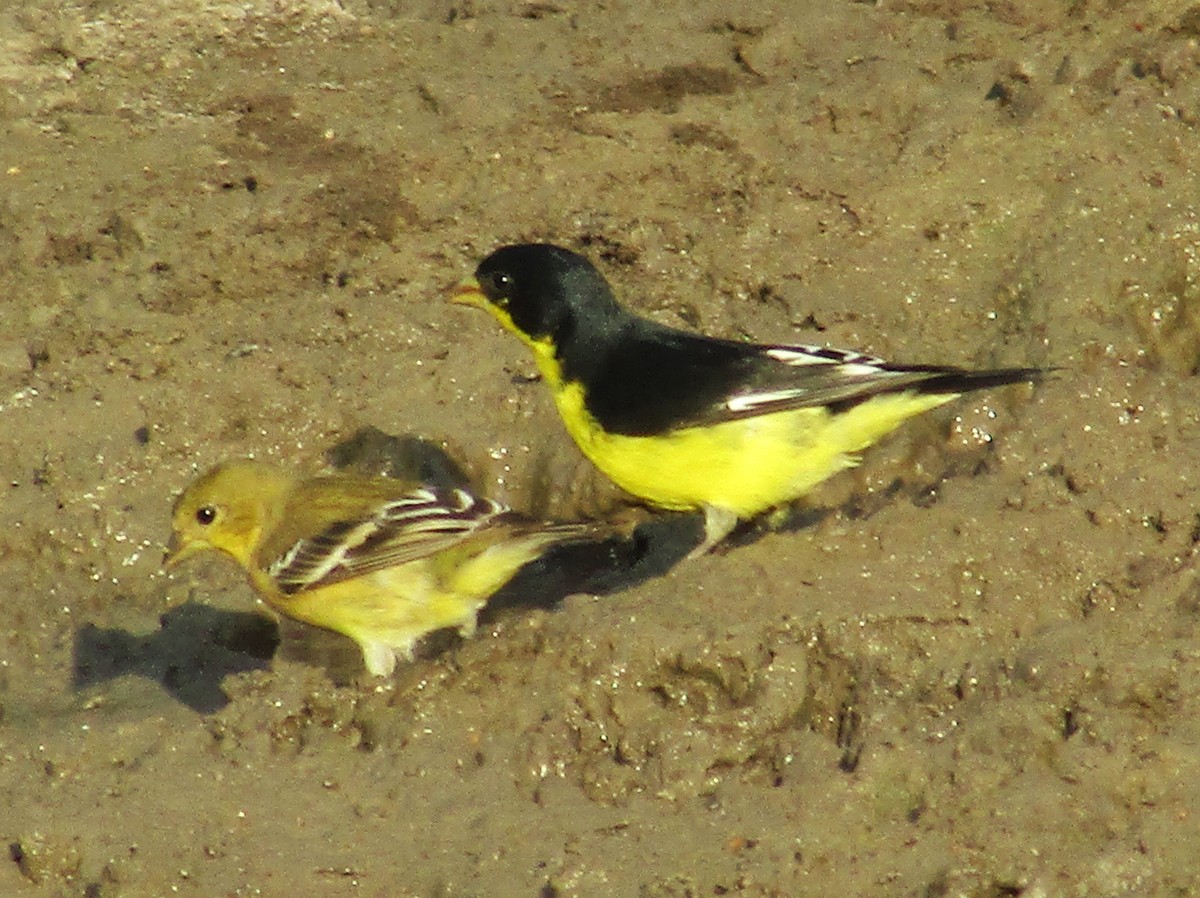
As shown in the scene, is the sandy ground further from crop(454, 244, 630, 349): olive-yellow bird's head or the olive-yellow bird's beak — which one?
crop(454, 244, 630, 349): olive-yellow bird's head

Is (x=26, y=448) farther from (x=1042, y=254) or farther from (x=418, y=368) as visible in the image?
(x=1042, y=254)

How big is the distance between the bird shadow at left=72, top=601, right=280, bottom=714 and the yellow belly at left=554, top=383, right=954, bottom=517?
167 cm

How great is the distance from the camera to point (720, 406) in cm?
747

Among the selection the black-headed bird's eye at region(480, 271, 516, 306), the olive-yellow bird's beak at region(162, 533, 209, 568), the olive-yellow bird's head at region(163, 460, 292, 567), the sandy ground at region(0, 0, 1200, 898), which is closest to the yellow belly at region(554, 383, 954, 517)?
the sandy ground at region(0, 0, 1200, 898)

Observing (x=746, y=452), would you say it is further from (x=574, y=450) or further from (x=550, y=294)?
(x=574, y=450)

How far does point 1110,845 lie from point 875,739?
872mm

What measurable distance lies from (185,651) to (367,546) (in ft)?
3.16

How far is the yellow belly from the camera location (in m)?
7.52

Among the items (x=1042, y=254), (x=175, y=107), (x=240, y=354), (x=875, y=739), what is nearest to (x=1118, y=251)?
(x=1042, y=254)

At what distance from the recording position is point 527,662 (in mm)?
7023

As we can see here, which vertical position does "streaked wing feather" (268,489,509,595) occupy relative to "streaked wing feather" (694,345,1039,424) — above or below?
below

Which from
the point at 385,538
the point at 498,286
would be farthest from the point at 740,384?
the point at 385,538

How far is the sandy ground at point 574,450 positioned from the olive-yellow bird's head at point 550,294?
67 cm

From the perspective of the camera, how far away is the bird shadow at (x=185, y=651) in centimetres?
767
